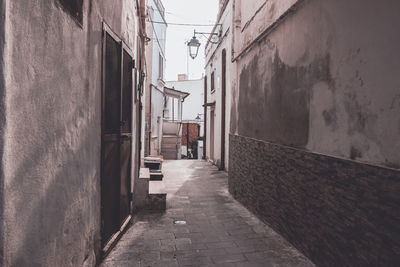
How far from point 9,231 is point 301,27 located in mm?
4451

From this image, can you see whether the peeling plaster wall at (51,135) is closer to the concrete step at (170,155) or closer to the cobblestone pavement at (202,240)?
the cobblestone pavement at (202,240)

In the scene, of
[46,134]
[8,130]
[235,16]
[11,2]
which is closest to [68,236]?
[46,134]

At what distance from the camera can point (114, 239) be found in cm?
449

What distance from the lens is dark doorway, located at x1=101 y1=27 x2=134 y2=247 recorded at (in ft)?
13.4

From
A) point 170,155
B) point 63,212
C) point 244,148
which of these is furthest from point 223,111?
point 63,212

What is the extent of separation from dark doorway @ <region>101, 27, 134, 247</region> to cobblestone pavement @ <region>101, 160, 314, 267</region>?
1.40 feet

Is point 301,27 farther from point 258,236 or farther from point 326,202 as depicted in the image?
point 258,236

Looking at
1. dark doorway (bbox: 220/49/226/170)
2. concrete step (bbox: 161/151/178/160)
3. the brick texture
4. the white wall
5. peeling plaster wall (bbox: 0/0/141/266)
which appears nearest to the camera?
peeling plaster wall (bbox: 0/0/141/266)

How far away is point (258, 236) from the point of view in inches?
202

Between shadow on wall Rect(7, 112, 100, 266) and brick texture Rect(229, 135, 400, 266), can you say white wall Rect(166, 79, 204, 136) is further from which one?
shadow on wall Rect(7, 112, 100, 266)

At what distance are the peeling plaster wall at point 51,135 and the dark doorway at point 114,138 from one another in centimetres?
38

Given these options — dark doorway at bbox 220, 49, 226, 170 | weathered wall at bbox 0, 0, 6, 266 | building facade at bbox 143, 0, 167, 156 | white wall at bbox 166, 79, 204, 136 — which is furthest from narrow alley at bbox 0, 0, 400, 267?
white wall at bbox 166, 79, 204, 136

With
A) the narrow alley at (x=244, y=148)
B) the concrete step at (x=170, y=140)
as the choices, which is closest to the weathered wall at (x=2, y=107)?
the narrow alley at (x=244, y=148)

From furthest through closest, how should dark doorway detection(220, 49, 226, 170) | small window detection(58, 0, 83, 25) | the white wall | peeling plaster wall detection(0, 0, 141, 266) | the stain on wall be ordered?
the white wall
dark doorway detection(220, 49, 226, 170)
the stain on wall
small window detection(58, 0, 83, 25)
peeling plaster wall detection(0, 0, 141, 266)
